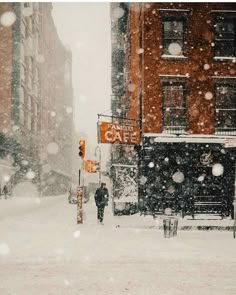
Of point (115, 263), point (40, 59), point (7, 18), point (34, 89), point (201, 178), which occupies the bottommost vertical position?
point (115, 263)

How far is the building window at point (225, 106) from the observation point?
23141 mm

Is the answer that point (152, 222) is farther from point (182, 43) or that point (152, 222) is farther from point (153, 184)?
point (182, 43)

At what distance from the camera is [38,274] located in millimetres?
9195

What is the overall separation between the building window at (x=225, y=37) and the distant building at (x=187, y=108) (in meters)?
0.05

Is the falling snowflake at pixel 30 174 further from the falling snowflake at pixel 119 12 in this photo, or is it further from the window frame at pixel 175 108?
the window frame at pixel 175 108

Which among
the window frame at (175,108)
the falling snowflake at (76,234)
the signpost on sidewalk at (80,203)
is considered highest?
the window frame at (175,108)

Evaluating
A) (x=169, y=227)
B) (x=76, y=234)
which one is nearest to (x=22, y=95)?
(x=76, y=234)

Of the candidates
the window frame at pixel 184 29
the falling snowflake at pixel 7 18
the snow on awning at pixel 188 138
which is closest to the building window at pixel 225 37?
the window frame at pixel 184 29

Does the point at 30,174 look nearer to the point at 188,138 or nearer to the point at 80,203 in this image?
the point at 188,138

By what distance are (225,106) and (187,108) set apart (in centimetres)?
197

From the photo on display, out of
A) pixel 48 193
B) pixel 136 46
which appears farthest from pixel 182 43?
pixel 48 193

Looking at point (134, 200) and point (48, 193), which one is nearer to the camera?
point (134, 200)

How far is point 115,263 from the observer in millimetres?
10477

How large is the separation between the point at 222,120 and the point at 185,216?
5.14m
